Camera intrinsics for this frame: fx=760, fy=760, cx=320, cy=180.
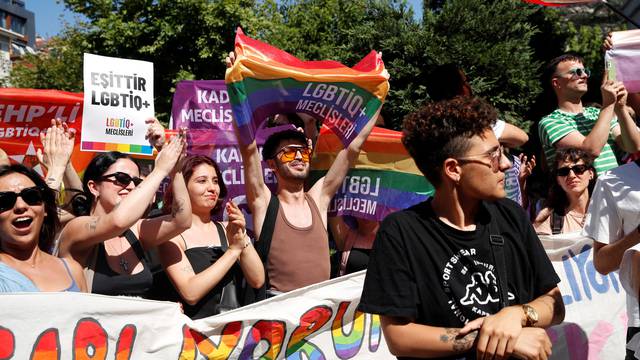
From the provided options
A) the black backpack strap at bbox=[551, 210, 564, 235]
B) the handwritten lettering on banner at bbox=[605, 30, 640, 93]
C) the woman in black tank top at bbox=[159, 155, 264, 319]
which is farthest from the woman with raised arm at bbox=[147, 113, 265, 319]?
the handwritten lettering on banner at bbox=[605, 30, 640, 93]

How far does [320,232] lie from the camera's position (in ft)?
14.7

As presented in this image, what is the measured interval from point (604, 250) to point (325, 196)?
195 centimetres

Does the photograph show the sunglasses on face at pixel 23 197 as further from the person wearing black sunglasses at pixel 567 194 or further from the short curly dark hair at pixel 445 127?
the person wearing black sunglasses at pixel 567 194

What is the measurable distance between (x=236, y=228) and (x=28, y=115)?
2.46 m

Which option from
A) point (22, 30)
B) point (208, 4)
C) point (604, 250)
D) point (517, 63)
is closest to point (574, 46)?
point (517, 63)

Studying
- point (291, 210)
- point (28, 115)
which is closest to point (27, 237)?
point (291, 210)

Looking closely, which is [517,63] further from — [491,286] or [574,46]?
[491,286]

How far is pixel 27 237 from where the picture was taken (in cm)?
335

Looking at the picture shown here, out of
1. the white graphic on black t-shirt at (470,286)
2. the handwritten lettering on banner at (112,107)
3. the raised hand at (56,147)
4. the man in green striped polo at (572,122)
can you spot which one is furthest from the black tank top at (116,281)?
the man in green striped polo at (572,122)

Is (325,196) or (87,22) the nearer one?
(325,196)

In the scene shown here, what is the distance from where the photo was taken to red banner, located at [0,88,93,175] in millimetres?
5613

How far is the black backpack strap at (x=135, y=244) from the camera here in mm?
4023

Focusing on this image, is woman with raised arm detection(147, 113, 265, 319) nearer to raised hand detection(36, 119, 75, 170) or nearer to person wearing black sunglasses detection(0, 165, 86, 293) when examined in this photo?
raised hand detection(36, 119, 75, 170)

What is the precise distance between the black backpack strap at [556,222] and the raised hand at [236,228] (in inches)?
81.1
